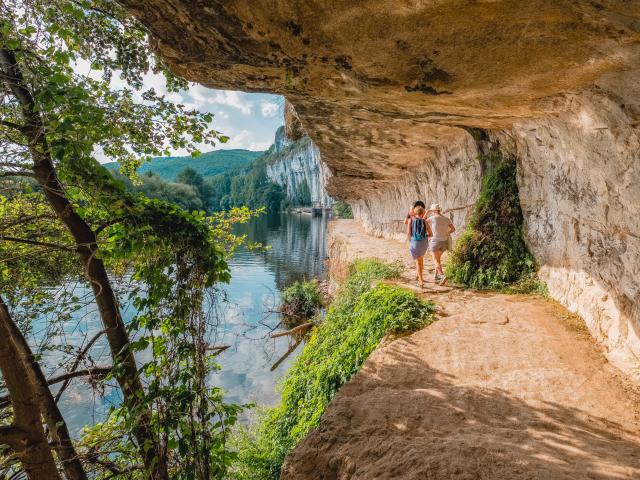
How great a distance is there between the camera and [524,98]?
418cm

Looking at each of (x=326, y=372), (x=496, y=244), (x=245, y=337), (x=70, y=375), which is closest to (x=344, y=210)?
(x=245, y=337)

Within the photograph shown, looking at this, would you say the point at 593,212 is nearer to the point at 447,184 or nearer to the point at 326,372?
the point at 326,372

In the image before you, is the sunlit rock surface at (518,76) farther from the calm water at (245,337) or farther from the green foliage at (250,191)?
the green foliage at (250,191)

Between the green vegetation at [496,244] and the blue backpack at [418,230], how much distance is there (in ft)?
2.47

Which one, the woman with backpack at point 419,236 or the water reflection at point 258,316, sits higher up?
the woman with backpack at point 419,236

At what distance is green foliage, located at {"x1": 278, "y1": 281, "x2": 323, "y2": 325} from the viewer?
44.8 feet

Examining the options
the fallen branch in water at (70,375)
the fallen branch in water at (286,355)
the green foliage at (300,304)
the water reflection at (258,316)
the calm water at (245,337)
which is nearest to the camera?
the fallen branch in water at (70,375)

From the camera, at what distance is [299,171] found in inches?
3447

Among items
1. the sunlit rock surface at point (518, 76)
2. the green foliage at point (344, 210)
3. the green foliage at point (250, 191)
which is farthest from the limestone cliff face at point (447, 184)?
the green foliage at point (250, 191)

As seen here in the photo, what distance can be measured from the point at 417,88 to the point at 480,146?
4.10 m

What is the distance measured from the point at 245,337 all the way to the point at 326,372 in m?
4.97

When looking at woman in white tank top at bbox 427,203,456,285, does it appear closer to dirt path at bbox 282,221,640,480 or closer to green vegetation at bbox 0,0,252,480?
dirt path at bbox 282,221,640,480

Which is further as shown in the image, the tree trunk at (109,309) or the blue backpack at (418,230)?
the blue backpack at (418,230)

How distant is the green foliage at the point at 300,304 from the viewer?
1364 centimetres
